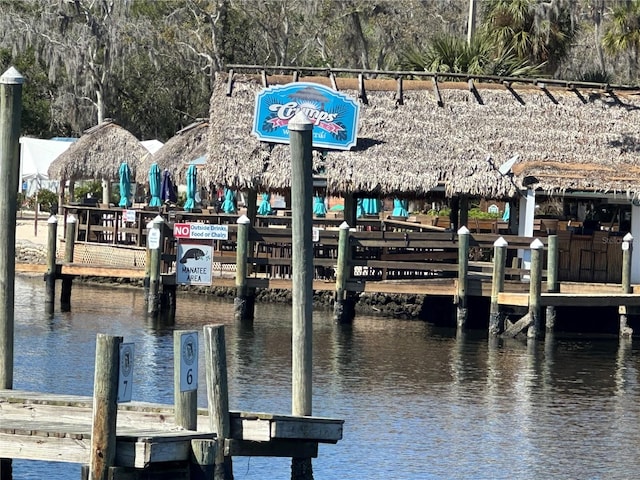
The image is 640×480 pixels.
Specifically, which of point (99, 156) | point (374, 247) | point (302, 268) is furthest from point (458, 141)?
point (302, 268)

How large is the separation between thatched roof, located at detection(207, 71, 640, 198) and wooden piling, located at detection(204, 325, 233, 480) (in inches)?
653

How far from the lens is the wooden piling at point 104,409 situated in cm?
1139

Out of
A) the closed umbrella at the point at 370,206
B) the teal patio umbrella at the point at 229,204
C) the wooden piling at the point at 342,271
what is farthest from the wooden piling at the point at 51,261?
the closed umbrella at the point at 370,206

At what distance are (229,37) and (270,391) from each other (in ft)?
137

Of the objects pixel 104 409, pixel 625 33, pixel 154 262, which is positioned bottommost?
pixel 104 409

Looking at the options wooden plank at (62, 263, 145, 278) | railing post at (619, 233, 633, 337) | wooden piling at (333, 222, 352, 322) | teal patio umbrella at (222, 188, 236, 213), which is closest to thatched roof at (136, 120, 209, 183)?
teal patio umbrella at (222, 188, 236, 213)

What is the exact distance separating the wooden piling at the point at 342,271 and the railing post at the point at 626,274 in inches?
204

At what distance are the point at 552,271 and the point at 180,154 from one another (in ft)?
55.1

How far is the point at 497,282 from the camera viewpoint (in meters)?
26.1

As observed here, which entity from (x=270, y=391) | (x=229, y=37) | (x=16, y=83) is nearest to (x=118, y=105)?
(x=229, y=37)

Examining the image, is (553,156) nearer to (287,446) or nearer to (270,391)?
(270,391)

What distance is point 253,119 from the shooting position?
29828 millimetres

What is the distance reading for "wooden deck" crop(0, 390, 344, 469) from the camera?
11.6 m

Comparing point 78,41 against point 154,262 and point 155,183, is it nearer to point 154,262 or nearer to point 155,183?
point 155,183
